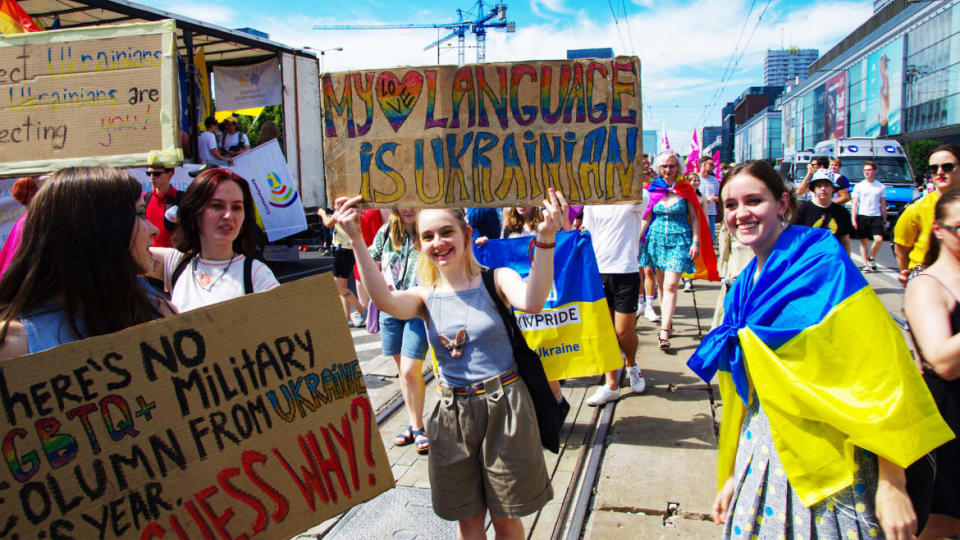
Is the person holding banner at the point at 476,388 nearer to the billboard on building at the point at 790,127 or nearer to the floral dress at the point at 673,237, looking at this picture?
the floral dress at the point at 673,237

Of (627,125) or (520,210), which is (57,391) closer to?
(627,125)

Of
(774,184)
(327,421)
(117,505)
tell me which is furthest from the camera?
(774,184)

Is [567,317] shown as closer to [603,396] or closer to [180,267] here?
[603,396]

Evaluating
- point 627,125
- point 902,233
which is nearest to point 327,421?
point 627,125

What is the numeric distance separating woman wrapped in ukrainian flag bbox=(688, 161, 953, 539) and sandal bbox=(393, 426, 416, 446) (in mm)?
2476

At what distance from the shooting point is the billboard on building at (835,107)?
200ft

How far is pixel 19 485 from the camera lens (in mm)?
1411

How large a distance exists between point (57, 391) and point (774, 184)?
2123mm

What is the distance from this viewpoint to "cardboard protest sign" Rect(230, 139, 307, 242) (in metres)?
6.26

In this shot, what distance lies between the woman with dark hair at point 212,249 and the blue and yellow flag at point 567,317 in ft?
6.61

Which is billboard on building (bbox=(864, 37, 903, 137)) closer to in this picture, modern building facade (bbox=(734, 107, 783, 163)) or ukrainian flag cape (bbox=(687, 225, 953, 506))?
modern building facade (bbox=(734, 107, 783, 163))

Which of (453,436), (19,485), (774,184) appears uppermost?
(774,184)

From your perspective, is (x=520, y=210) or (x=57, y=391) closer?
(x=57, y=391)

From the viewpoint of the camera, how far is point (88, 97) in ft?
7.77
